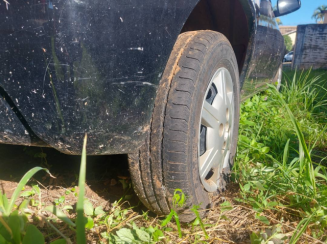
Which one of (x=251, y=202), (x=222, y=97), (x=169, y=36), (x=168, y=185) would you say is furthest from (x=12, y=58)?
(x=251, y=202)

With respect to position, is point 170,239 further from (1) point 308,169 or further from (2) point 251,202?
(1) point 308,169

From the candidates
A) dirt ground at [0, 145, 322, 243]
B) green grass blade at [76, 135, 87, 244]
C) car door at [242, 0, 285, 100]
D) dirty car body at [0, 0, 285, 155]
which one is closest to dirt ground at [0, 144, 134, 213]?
dirt ground at [0, 145, 322, 243]

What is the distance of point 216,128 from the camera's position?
1627mm

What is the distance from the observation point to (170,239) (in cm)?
131

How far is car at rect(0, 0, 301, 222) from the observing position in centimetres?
91

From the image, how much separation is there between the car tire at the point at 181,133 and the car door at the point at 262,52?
75 cm

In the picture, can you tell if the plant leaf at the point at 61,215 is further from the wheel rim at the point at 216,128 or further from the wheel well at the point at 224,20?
the wheel well at the point at 224,20

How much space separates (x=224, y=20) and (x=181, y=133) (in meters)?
1.17

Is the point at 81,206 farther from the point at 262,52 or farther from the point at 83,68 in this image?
the point at 262,52

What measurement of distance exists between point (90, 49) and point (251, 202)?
1.08 meters

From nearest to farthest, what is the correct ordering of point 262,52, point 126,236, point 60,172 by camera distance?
point 126,236 < point 60,172 < point 262,52

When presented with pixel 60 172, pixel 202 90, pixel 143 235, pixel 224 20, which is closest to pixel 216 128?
pixel 202 90

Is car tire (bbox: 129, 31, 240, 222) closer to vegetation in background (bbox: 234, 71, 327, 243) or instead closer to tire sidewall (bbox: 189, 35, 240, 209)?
tire sidewall (bbox: 189, 35, 240, 209)

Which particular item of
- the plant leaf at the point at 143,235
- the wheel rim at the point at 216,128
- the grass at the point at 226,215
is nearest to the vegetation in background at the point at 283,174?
the grass at the point at 226,215
